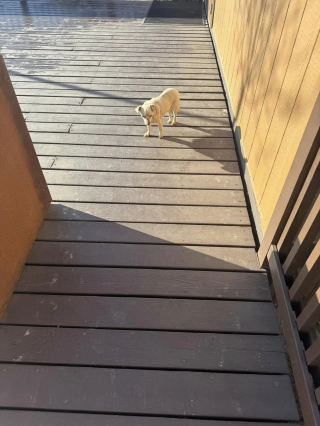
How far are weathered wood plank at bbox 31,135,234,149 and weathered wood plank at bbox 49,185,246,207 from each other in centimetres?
61

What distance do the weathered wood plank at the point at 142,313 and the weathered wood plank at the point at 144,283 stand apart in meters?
0.04

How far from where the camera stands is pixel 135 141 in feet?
9.13

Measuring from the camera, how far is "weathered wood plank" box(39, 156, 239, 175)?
249 cm

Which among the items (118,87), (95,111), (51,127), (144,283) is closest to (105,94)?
(118,87)

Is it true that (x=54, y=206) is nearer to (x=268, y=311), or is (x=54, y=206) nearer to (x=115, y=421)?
(x=115, y=421)

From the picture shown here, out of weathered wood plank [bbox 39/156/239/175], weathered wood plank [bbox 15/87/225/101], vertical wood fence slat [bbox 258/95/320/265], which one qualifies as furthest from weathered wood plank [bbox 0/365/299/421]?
weathered wood plank [bbox 15/87/225/101]

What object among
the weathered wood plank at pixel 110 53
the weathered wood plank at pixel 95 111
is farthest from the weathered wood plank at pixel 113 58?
the weathered wood plank at pixel 95 111

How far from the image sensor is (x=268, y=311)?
1.64 meters

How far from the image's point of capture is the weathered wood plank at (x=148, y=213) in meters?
2.10

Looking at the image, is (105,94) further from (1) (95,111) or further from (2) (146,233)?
(2) (146,233)

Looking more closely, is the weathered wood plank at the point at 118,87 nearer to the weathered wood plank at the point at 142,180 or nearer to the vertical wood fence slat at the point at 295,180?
the weathered wood plank at the point at 142,180

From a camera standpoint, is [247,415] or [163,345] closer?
[247,415]

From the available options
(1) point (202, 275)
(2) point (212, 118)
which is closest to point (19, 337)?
(1) point (202, 275)

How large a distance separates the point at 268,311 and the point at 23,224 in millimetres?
1550
